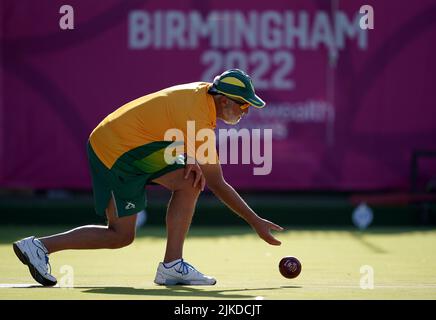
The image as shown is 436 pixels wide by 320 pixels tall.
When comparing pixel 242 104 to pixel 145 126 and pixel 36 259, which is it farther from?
pixel 36 259

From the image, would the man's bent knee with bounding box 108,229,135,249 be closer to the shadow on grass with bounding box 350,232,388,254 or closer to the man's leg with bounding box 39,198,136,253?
the man's leg with bounding box 39,198,136,253

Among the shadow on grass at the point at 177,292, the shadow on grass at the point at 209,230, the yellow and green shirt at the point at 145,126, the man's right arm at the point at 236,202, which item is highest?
the yellow and green shirt at the point at 145,126

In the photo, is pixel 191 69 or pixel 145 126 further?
pixel 191 69

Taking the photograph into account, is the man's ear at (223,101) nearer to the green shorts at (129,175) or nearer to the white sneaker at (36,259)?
the green shorts at (129,175)

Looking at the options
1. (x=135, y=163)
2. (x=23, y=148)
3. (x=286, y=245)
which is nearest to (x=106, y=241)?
(x=135, y=163)

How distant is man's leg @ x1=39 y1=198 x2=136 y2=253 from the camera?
22.1ft

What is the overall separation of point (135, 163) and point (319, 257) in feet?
8.00

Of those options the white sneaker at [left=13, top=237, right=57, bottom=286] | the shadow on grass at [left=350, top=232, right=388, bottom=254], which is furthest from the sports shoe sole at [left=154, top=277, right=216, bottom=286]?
the shadow on grass at [left=350, top=232, right=388, bottom=254]

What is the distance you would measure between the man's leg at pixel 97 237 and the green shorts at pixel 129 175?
77mm

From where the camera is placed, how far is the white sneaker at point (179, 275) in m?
6.73

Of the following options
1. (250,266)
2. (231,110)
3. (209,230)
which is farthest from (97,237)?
(209,230)

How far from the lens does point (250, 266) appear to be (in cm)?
805

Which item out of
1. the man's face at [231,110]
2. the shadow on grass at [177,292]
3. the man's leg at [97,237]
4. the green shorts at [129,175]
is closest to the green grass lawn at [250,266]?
the shadow on grass at [177,292]

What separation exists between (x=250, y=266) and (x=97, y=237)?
5.44ft
